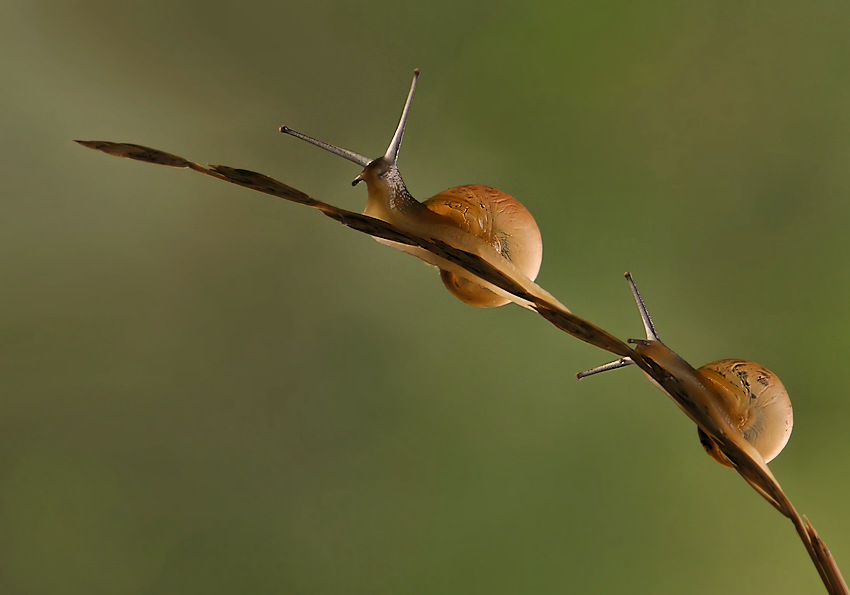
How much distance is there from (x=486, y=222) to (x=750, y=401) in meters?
0.19

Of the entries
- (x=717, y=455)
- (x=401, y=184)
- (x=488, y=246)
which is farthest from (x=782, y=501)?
Answer: (x=401, y=184)

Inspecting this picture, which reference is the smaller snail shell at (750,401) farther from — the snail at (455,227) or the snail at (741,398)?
the snail at (455,227)

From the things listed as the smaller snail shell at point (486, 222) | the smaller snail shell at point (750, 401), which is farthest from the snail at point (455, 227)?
the smaller snail shell at point (750, 401)

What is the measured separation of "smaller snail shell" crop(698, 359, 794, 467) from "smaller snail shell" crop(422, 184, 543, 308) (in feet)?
0.45

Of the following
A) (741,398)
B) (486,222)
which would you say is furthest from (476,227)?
(741,398)

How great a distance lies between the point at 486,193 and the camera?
0.38 metres

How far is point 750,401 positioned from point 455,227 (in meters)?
0.21

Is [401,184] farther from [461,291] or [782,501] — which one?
[782,501]

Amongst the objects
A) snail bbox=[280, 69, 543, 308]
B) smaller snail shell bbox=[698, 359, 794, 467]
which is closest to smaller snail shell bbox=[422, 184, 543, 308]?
snail bbox=[280, 69, 543, 308]

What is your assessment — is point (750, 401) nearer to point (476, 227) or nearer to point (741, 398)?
point (741, 398)

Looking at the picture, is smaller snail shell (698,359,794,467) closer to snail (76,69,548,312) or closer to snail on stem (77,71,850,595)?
snail on stem (77,71,850,595)

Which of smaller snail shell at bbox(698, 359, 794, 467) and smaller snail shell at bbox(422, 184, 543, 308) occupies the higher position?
smaller snail shell at bbox(422, 184, 543, 308)

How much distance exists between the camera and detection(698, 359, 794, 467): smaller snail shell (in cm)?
35

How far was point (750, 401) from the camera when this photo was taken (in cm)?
35
